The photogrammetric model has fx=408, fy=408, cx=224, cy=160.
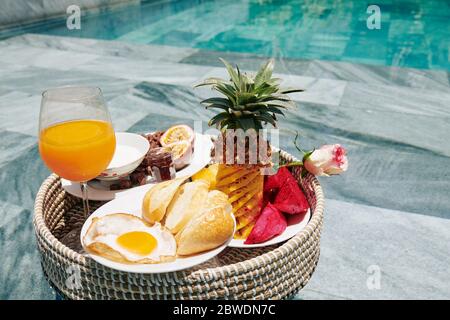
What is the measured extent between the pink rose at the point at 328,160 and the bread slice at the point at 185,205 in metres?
0.39

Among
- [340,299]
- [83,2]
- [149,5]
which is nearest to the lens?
[340,299]

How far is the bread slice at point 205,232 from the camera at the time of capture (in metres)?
1.08

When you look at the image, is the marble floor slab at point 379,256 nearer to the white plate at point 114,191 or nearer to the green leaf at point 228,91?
the white plate at point 114,191

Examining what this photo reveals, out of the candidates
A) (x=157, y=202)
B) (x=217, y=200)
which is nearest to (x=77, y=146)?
(x=157, y=202)

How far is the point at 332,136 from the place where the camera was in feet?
8.93

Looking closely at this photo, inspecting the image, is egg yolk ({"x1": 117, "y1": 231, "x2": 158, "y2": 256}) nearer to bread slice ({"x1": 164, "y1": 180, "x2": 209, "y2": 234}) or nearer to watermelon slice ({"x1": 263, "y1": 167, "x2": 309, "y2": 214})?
bread slice ({"x1": 164, "y1": 180, "x2": 209, "y2": 234})

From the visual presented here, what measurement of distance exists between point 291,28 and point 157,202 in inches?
281

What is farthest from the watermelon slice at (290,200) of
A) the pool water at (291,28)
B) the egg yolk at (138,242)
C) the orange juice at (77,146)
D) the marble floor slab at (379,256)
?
the pool water at (291,28)

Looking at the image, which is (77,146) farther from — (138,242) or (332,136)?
(332,136)

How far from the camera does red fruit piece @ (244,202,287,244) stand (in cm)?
125

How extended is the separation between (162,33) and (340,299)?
6301 mm
